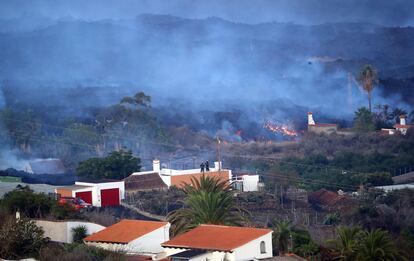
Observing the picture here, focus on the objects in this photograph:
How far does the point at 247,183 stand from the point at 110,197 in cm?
652

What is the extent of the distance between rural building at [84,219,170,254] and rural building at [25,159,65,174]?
20.3 m

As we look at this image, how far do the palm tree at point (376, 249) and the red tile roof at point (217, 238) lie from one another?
1935 mm

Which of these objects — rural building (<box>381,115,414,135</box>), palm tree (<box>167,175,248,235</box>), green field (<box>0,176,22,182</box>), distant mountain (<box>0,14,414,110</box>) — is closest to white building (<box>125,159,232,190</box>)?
green field (<box>0,176,22,182</box>)

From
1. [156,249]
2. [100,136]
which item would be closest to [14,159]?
[100,136]

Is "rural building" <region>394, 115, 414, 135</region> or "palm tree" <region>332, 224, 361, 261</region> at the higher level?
"rural building" <region>394, 115, 414, 135</region>

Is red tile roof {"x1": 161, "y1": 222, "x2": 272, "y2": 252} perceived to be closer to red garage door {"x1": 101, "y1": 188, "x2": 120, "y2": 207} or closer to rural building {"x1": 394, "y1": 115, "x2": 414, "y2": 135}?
red garage door {"x1": 101, "y1": 188, "x2": 120, "y2": 207}

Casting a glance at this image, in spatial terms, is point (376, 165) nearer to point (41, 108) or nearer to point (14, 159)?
point (14, 159)

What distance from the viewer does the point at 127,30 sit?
257 ft

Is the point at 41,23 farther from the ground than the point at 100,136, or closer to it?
farther from the ground

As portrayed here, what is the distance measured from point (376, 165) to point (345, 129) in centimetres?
1214

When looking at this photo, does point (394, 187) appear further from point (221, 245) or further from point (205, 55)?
point (205, 55)

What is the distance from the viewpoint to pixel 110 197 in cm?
3916

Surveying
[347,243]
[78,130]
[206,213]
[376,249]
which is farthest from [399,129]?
[376,249]

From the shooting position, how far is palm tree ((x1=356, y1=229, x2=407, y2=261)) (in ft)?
83.1
